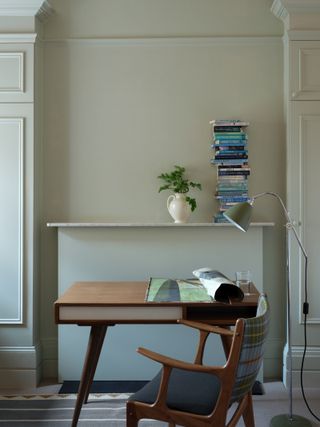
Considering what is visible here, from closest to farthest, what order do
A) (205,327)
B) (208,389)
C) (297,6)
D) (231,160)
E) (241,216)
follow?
(208,389)
(205,327)
(241,216)
(297,6)
(231,160)

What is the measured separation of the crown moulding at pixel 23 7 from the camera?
307cm

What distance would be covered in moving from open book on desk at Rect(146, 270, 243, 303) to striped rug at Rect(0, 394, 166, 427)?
0.80 meters

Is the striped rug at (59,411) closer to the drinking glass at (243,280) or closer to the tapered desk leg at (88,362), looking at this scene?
the tapered desk leg at (88,362)

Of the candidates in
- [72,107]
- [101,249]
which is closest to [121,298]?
[101,249]

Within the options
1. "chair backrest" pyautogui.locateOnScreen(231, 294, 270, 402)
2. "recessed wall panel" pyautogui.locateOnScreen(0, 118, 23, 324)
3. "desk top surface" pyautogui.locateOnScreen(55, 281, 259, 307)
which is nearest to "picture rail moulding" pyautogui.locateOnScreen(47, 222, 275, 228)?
"recessed wall panel" pyautogui.locateOnScreen(0, 118, 23, 324)

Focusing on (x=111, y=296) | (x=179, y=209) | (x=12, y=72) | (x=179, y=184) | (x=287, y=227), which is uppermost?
(x=12, y=72)

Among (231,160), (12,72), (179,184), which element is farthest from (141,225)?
(12,72)

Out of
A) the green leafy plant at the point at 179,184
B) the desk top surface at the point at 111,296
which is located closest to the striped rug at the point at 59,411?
the desk top surface at the point at 111,296

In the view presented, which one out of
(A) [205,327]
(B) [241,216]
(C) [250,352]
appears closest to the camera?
(C) [250,352]

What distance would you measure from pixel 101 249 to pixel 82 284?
0.61 m

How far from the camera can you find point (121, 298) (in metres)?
2.17

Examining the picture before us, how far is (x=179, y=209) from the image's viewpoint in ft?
10.2

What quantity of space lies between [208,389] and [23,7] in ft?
8.78

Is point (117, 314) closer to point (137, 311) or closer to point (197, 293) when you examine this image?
point (137, 311)
